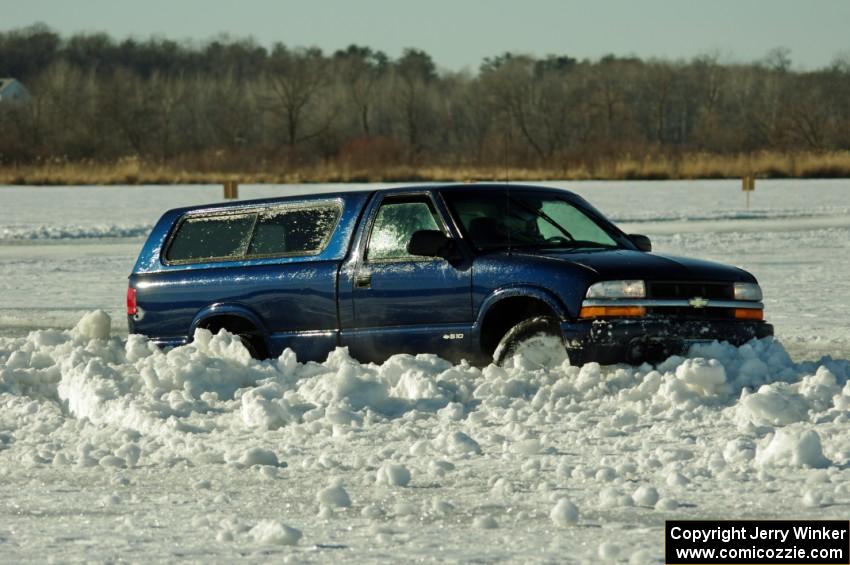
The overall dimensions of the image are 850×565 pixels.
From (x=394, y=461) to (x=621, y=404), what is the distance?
1824 millimetres

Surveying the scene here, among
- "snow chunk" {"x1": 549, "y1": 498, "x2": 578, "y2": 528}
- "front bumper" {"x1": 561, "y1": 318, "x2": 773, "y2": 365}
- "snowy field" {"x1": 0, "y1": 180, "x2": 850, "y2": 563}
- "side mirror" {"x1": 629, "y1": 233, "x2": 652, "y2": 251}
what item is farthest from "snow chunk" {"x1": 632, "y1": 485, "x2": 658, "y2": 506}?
"side mirror" {"x1": 629, "y1": 233, "x2": 652, "y2": 251}

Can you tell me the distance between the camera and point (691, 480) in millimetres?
7152

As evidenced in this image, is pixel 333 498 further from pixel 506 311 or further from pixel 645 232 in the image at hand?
pixel 645 232

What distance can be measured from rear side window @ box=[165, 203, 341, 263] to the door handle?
0.46 m

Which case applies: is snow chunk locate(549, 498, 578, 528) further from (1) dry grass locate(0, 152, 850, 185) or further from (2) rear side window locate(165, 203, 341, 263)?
(1) dry grass locate(0, 152, 850, 185)

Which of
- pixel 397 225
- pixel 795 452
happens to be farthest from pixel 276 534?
pixel 397 225

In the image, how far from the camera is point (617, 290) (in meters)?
9.29

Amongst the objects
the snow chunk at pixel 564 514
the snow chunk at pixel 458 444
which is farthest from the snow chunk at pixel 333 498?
the snow chunk at pixel 458 444

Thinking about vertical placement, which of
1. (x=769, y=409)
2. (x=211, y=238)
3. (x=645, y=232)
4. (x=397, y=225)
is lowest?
(x=645, y=232)

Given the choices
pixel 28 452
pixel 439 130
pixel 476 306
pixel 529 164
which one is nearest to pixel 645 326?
pixel 476 306

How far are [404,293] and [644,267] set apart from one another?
1.65 meters

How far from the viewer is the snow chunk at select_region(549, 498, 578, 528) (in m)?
6.35

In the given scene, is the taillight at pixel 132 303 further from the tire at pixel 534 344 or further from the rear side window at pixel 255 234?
the tire at pixel 534 344

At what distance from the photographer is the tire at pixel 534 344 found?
950 cm
